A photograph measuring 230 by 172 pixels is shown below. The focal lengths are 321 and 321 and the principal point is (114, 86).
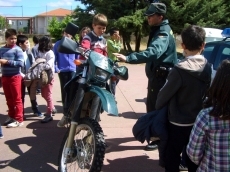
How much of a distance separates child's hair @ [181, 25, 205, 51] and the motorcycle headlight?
0.93 meters

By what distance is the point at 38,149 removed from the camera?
181 inches

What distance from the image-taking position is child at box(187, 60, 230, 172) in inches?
85.2

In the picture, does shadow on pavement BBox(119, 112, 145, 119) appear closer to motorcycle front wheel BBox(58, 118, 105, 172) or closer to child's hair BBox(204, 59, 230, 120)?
motorcycle front wheel BBox(58, 118, 105, 172)

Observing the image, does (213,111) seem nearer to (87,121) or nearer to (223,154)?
(223,154)

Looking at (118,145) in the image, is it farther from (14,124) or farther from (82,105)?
(14,124)

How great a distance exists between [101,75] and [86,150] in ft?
2.68

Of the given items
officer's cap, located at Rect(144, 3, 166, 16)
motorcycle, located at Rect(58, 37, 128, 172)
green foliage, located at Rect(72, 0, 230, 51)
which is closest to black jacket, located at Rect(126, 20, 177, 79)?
officer's cap, located at Rect(144, 3, 166, 16)

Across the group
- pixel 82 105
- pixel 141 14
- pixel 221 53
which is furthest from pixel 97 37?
pixel 141 14

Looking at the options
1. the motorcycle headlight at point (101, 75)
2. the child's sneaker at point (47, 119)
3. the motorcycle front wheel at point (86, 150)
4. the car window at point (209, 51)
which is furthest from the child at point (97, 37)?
the car window at point (209, 51)

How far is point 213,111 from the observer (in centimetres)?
219

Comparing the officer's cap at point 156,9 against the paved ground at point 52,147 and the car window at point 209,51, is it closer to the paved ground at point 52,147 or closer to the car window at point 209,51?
the paved ground at point 52,147

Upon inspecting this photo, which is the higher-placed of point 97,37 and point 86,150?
point 97,37

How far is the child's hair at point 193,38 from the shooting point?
2949 millimetres

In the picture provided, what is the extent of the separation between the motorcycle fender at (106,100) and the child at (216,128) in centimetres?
111
